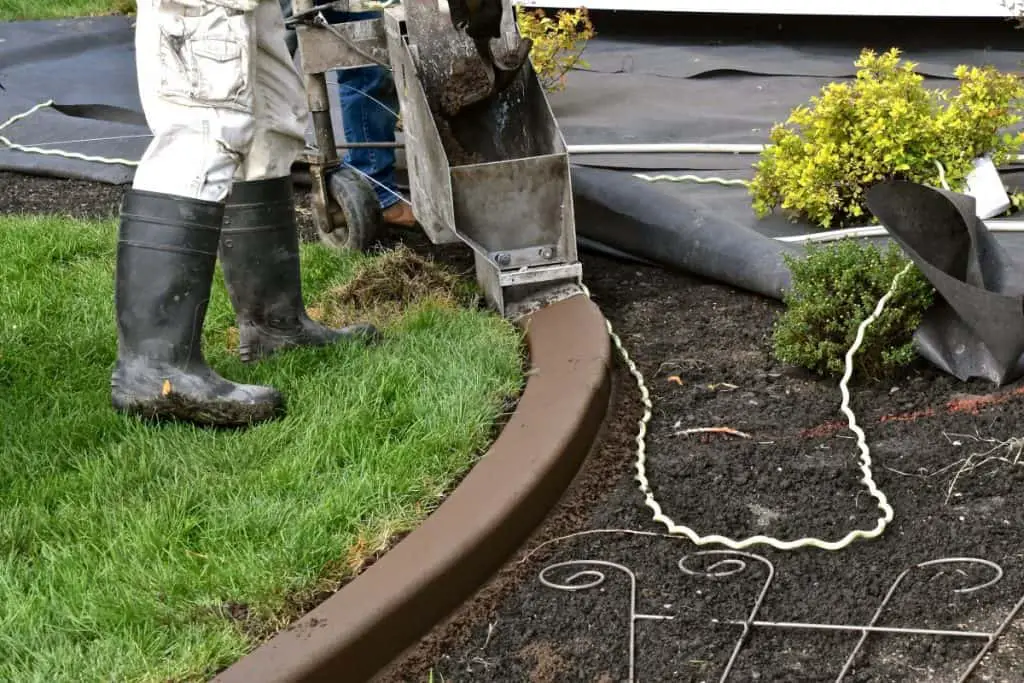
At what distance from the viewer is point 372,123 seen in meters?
4.82

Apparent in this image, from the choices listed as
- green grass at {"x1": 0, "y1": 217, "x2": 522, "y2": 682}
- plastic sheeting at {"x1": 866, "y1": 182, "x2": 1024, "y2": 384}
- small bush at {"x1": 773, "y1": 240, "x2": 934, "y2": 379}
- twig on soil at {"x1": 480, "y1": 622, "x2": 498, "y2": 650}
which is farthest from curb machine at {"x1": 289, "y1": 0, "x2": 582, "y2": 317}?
twig on soil at {"x1": 480, "y1": 622, "x2": 498, "y2": 650}

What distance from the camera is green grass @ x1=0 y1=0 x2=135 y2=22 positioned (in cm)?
903

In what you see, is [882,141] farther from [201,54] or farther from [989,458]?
[201,54]

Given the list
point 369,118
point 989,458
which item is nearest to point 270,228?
point 369,118

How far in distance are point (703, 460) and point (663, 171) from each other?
2.49 meters

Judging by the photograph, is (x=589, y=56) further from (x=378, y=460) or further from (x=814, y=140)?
(x=378, y=460)

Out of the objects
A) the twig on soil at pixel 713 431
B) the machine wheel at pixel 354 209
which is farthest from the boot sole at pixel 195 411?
the machine wheel at pixel 354 209

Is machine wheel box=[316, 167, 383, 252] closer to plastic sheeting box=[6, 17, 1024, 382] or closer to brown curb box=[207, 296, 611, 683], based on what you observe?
plastic sheeting box=[6, 17, 1024, 382]

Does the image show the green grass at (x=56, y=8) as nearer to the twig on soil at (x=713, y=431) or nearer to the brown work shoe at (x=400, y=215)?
the brown work shoe at (x=400, y=215)

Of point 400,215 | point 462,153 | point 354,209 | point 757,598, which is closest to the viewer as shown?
point 757,598

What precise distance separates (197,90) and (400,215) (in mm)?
1846

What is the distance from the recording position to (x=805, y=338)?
3.33 metres

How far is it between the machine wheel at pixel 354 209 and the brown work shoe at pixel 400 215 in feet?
0.89

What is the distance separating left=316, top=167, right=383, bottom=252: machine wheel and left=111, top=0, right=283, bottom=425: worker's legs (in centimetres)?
125
